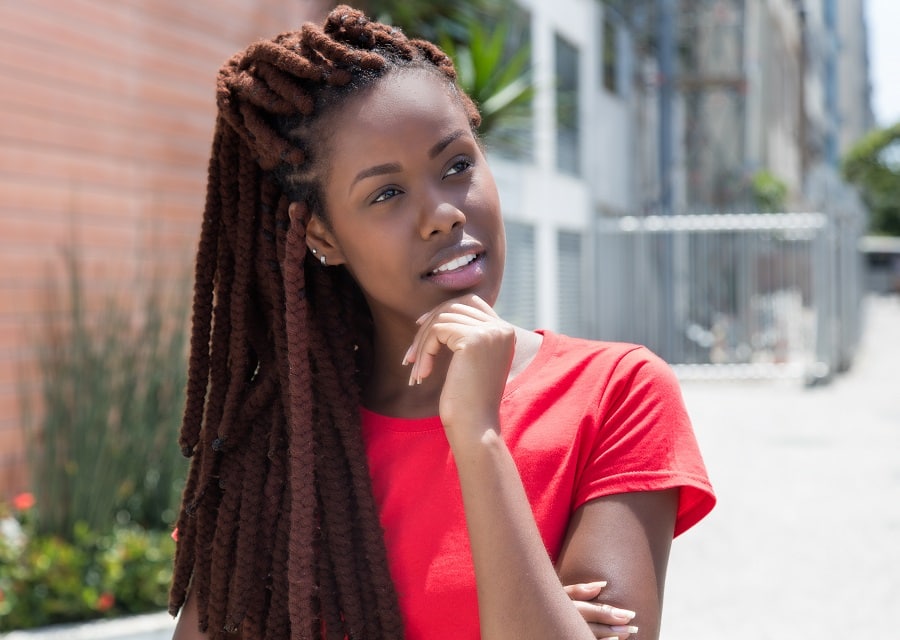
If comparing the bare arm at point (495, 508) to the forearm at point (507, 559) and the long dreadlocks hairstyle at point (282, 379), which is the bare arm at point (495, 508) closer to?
the forearm at point (507, 559)

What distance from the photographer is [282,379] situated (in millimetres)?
1809

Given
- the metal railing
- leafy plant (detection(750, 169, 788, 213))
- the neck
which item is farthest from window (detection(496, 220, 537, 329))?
the neck

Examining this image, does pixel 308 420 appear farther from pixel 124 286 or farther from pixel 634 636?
pixel 124 286

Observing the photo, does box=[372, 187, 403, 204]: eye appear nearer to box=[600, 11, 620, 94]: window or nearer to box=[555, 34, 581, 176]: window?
box=[555, 34, 581, 176]: window

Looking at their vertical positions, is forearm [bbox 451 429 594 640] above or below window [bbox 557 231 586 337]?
above

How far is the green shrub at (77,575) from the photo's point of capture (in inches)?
155

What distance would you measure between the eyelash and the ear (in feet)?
0.47

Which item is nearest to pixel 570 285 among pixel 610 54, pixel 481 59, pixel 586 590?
pixel 610 54

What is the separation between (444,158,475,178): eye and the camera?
1.68 m

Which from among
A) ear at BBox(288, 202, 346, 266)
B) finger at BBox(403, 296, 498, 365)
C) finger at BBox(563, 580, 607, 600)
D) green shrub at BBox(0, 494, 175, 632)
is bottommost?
green shrub at BBox(0, 494, 175, 632)

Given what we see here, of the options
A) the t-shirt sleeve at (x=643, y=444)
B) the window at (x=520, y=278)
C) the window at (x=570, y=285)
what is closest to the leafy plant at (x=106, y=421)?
the t-shirt sleeve at (x=643, y=444)

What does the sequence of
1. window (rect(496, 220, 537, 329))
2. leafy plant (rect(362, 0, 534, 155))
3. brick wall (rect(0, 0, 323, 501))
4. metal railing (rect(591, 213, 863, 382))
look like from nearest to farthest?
1. brick wall (rect(0, 0, 323, 501))
2. leafy plant (rect(362, 0, 534, 155))
3. window (rect(496, 220, 537, 329))
4. metal railing (rect(591, 213, 863, 382))

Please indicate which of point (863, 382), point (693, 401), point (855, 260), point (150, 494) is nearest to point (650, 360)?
point (150, 494)

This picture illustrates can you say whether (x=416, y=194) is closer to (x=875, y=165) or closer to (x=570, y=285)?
(x=570, y=285)
